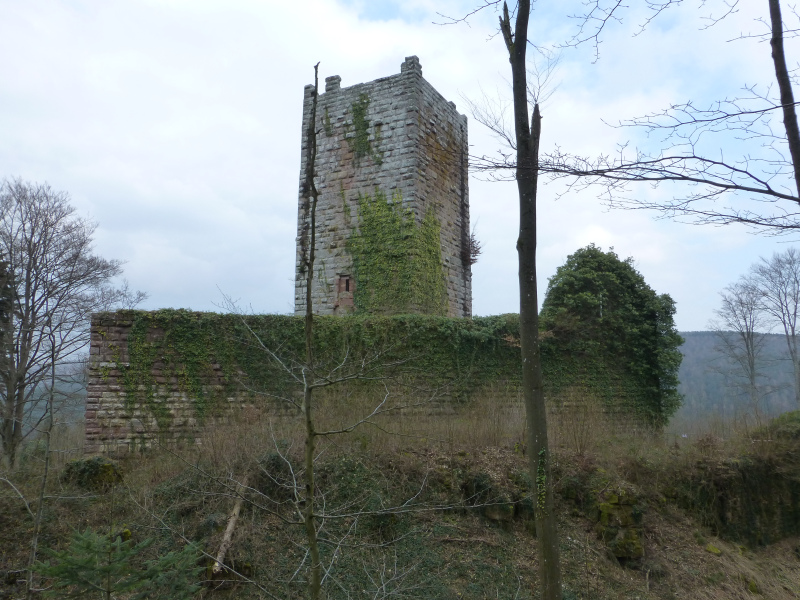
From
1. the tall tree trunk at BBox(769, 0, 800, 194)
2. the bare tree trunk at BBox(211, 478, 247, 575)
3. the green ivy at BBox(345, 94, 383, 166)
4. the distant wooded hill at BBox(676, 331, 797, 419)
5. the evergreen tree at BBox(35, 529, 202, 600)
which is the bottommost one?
the bare tree trunk at BBox(211, 478, 247, 575)

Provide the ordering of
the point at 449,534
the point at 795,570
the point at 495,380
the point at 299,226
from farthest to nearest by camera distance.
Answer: the point at 299,226
the point at 495,380
the point at 795,570
the point at 449,534

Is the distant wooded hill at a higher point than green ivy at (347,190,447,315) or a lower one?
lower

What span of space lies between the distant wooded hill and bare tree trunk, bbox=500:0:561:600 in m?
7.25

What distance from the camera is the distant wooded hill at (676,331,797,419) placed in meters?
11.4

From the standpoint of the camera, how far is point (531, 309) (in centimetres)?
508

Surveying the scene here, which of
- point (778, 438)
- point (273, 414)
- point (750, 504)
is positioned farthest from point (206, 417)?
point (778, 438)

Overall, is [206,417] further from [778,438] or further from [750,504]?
[778,438]

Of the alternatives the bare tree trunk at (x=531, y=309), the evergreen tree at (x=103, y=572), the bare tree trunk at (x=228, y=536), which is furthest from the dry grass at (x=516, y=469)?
the bare tree trunk at (x=531, y=309)

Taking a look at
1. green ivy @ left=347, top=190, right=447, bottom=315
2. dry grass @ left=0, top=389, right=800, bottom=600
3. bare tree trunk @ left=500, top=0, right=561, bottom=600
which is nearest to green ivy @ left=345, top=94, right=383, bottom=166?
green ivy @ left=347, top=190, right=447, bottom=315

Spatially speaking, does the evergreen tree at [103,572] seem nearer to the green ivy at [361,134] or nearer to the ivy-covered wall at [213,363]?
the ivy-covered wall at [213,363]

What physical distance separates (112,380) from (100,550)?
669 centimetres

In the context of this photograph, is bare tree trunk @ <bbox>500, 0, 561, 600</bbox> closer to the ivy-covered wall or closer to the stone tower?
the ivy-covered wall

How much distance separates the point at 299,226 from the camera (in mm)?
14828

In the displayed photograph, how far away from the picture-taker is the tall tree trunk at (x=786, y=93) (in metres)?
4.43
